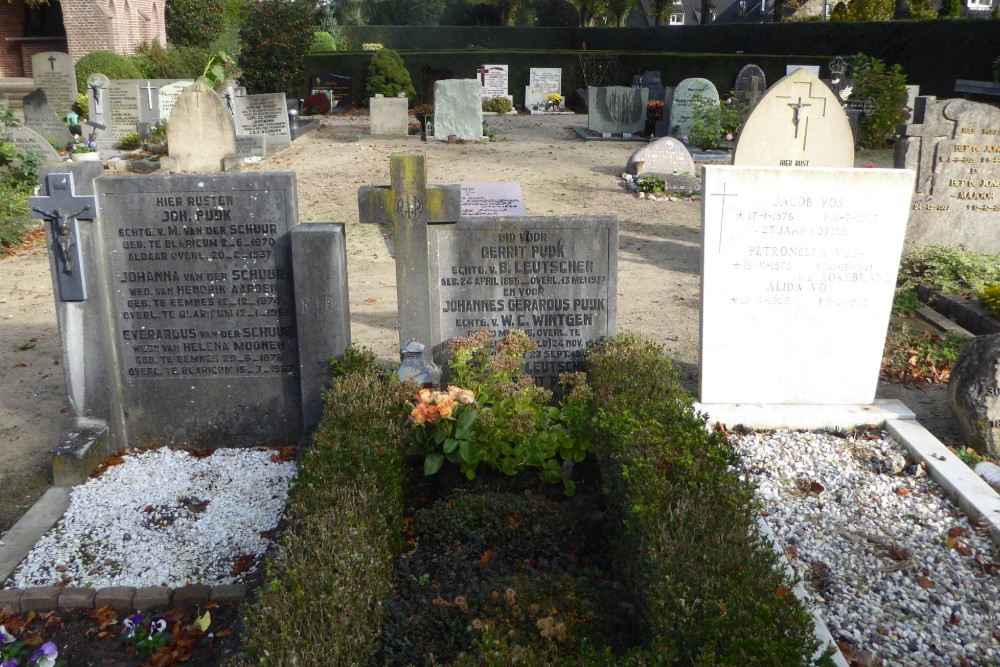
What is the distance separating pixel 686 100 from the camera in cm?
1909

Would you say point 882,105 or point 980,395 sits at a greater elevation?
point 882,105

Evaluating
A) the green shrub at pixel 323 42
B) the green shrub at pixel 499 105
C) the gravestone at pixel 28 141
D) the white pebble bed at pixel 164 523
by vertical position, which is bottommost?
the white pebble bed at pixel 164 523

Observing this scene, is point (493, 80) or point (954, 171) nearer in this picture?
point (954, 171)

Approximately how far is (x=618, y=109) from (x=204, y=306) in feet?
55.7

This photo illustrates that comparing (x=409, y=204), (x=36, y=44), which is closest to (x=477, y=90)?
(x=409, y=204)

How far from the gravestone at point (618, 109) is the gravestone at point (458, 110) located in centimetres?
309

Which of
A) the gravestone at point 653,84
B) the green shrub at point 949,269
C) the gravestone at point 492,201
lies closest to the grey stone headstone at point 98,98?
the gravestone at point 492,201

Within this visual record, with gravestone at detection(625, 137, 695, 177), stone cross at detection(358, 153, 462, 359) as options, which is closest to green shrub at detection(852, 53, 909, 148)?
gravestone at detection(625, 137, 695, 177)

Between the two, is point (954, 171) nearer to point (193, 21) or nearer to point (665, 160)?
point (665, 160)

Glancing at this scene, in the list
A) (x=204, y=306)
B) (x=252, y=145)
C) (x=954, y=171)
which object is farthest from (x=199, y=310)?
(x=252, y=145)

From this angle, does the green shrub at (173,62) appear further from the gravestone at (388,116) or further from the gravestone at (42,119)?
the gravestone at (388,116)

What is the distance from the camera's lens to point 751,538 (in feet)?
10.8

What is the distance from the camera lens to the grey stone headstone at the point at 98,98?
18.1m

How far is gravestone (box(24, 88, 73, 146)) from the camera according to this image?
58.3 feet
